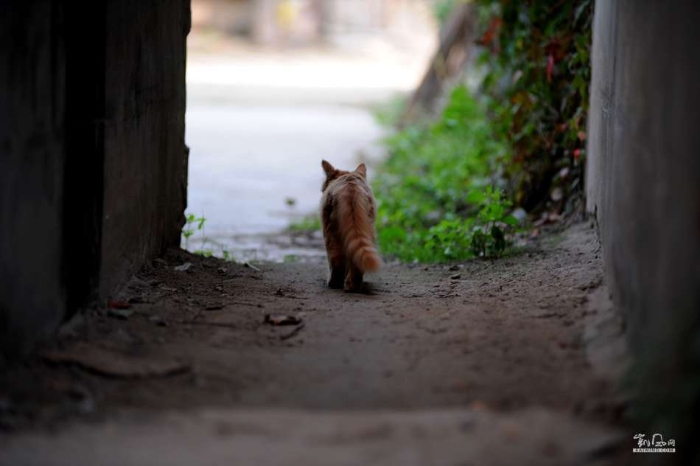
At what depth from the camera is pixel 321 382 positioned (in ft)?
13.9

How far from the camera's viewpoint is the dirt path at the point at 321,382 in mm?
3449

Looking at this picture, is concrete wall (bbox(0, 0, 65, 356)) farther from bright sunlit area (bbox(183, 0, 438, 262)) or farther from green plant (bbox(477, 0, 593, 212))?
green plant (bbox(477, 0, 593, 212))

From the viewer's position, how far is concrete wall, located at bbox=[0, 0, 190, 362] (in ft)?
12.6

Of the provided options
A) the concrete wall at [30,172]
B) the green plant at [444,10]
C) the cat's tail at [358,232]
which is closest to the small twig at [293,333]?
the cat's tail at [358,232]

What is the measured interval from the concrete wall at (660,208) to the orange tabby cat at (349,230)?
165 cm

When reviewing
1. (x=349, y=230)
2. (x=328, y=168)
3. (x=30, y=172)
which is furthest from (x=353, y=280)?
(x=30, y=172)

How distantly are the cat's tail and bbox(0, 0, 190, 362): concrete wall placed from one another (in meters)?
1.31

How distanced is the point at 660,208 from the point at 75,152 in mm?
2810

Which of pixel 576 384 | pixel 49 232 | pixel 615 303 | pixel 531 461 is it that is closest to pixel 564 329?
pixel 615 303

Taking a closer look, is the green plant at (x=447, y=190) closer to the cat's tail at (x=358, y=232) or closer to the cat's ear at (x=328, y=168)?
the cat's ear at (x=328, y=168)

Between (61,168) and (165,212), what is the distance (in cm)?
213

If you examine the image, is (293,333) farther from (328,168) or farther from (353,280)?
(328,168)

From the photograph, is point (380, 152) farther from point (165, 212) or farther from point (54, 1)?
point (54, 1)

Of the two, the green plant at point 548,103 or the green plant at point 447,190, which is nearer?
the green plant at point 447,190
